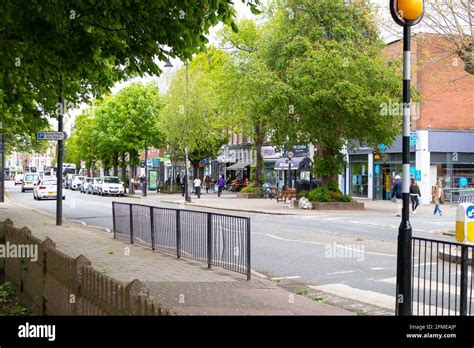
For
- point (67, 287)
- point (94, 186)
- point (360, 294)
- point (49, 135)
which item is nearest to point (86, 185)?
point (94, 186)

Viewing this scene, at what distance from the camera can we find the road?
9594 mm

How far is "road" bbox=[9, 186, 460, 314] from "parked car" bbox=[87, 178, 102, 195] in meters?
31.3

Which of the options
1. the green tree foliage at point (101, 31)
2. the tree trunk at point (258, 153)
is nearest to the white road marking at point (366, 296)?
the green tree foliage at point (101, 31)

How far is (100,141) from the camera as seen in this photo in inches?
2388

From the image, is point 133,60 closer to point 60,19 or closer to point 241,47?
point 60,19

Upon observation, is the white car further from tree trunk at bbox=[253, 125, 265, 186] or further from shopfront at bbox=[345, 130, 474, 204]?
shopfront at bbox=[345, 130, 474, 204]

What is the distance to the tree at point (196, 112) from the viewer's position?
46.5m

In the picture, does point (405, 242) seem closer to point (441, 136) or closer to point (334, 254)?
point (334, 254)

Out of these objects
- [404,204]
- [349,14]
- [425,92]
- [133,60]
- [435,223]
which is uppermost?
[349,14]

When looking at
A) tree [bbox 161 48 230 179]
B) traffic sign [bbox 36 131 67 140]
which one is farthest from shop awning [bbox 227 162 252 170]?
traffic sign [bbox 36 131 67 140]

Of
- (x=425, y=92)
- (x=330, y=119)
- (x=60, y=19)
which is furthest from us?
(x=425, y=92)

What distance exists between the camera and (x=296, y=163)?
50.0 metres
